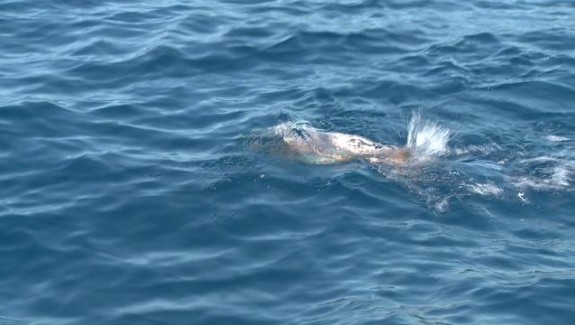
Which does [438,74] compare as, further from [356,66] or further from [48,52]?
[48,52]

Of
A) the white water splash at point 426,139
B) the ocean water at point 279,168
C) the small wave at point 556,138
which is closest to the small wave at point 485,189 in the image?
the ocean water at point 279,168

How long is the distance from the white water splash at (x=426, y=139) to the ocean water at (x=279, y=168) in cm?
4

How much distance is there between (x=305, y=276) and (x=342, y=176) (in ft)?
→ 8.91

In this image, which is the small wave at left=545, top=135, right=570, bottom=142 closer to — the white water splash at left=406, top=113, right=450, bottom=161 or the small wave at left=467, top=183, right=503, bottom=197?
the white water splash at left=406, top=113, right=450, bottom=161

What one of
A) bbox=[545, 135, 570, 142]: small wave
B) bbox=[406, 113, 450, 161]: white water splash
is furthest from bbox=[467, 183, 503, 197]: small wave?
bbox=[545, 135, 570, 142]: small wave

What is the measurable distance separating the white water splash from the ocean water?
0.12 feet

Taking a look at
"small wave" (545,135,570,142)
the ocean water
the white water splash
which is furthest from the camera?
"small wave" (545,135,570,142)

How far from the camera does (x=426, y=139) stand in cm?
1506

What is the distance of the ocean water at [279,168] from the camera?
37.2 ft

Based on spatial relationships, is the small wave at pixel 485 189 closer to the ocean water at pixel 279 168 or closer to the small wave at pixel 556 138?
the ocean water at pixel 279 168

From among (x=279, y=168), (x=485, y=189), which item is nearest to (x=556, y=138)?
(x=485, y=189)

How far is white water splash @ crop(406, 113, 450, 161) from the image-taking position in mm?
14836

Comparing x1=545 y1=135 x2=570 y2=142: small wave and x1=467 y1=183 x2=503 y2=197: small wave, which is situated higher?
x1=545 y1=135 x2=570 y2=142: small wave

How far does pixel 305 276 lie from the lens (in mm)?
11680
